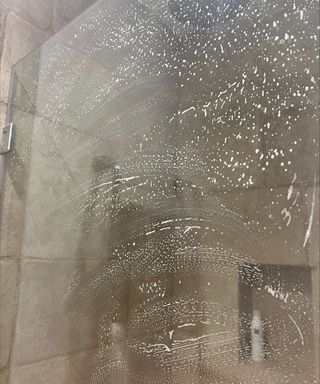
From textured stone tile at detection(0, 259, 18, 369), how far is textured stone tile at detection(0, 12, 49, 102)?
551mm

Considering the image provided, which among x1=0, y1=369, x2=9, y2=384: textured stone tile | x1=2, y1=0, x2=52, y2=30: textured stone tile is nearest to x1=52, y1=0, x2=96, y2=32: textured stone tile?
x1=2, y1=0, x2=52, y2=30: textured stone tile

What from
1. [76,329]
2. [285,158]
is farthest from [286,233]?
[76,329]

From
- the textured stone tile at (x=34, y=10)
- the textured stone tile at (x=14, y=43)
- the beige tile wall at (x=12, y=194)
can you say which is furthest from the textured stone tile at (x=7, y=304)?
the textured stone tile at (x=34, y=10)

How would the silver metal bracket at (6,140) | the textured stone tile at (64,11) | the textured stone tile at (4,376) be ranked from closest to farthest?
the textured stone tile at (4,376), the silver metal bracket at (6,140), the textured stone tile at (64,11)

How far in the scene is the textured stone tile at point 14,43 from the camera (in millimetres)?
1211

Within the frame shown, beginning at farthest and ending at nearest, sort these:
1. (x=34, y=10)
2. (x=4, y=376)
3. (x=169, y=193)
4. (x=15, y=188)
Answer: (x=169, y=193) < (x=34, y=10) < (x=15, y=188) < (x=4, y=376)

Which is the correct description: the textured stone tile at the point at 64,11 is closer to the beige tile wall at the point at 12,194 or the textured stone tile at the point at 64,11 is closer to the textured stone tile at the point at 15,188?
the beige tile wall at the point at 12,194

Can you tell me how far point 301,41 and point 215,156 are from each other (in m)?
0.47

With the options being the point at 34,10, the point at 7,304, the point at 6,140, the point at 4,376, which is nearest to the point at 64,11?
the point at 34,10

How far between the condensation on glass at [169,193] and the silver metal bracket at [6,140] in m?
0.03

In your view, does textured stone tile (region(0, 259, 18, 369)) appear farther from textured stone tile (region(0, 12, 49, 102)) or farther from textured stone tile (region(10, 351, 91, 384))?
textured stone tile (region(0, 12, 49, 102))

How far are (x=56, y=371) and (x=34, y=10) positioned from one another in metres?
1.27

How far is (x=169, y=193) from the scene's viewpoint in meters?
1.44

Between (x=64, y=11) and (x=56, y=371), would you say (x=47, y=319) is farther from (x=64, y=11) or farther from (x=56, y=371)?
(x=64, y=11)
